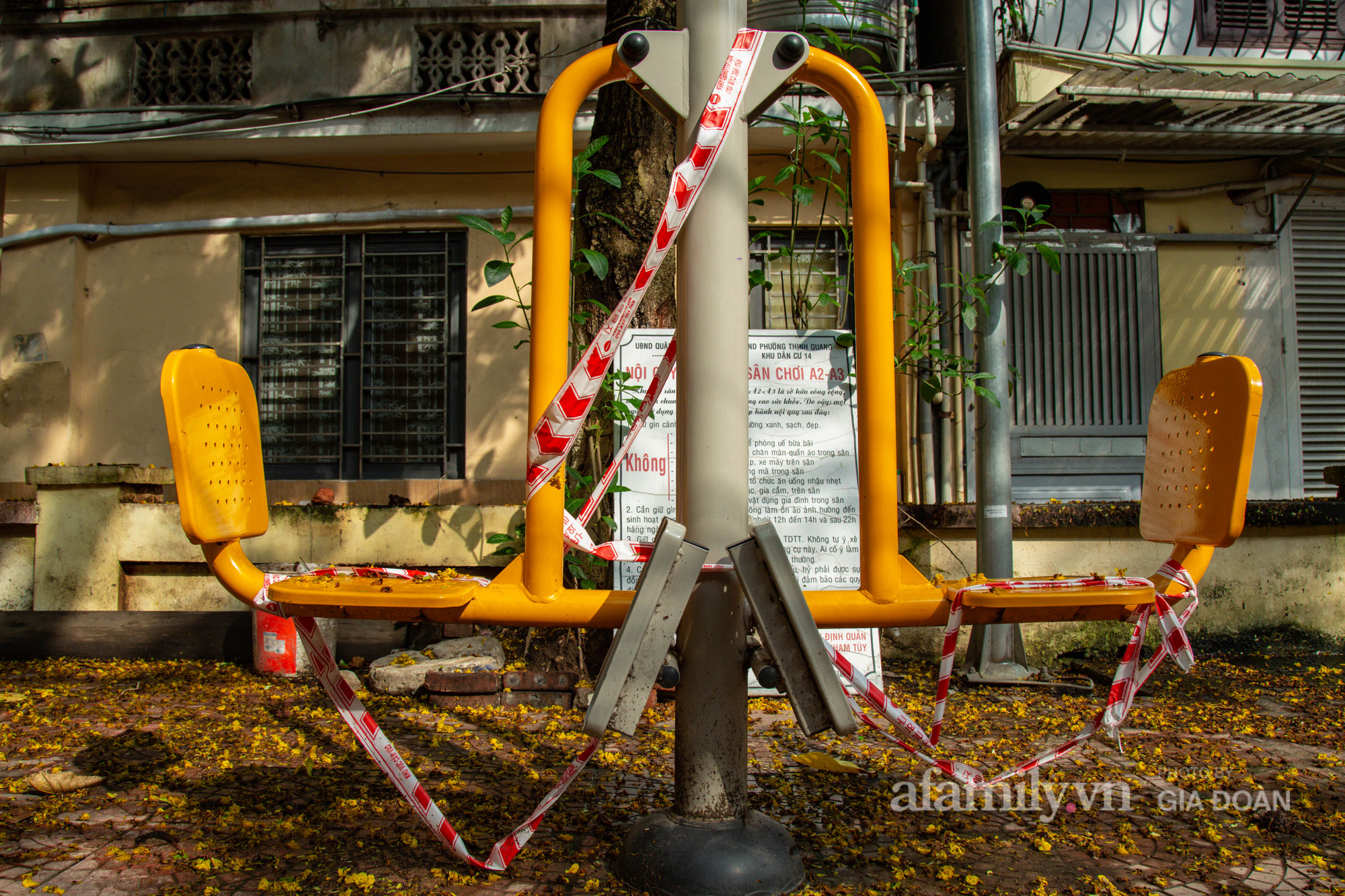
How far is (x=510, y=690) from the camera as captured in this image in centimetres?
375

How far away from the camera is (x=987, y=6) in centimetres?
440

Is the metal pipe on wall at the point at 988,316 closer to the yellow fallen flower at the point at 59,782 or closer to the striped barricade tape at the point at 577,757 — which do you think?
the striped barricade tape at the point at 577,757

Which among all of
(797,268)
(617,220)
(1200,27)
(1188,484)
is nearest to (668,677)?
(1188,484)

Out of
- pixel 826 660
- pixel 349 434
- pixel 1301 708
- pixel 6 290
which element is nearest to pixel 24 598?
A: pixel 349 434

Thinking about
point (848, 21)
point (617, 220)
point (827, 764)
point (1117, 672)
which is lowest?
point (827, 764)

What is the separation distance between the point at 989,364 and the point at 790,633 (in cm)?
302

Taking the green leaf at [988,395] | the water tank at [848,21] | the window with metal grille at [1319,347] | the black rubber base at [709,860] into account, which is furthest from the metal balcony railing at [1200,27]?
the black rubber base at [709,860]

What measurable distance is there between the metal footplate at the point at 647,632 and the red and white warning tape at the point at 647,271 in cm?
29

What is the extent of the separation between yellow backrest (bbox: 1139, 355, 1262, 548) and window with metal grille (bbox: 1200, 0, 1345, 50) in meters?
6.63

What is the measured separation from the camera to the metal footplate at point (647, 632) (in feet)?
5.25

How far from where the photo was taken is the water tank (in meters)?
6.13

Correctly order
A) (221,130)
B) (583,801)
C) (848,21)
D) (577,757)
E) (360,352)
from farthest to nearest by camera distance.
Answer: (360,352), (221,130), (848,21), (583,801), (577,757)

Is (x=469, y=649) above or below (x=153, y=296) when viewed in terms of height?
below

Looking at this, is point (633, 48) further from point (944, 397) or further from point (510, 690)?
point (944, 397)
